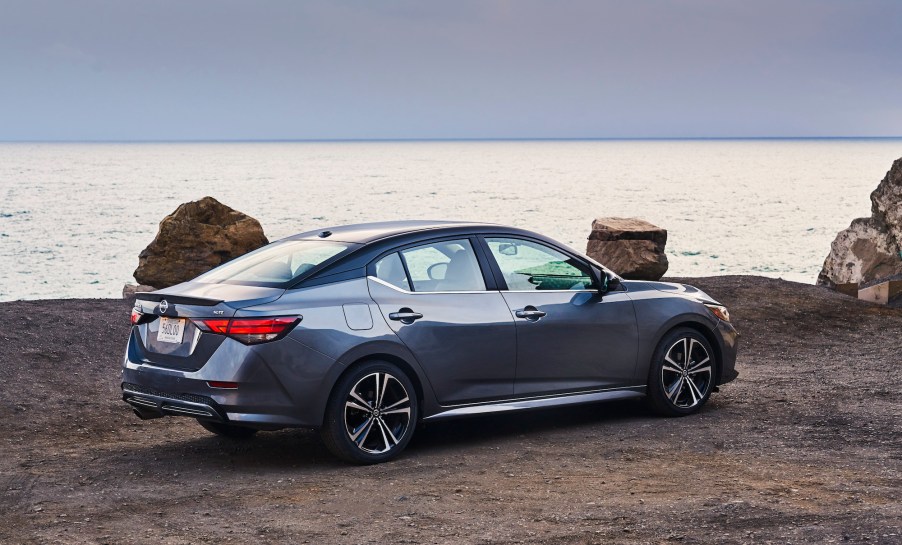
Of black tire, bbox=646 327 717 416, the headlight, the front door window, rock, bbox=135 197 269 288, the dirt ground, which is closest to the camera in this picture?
the dirt ground

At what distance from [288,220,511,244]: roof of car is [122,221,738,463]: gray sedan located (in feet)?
0.06

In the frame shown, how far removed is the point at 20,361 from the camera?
12.0 metres

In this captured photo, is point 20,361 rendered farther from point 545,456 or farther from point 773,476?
point 773,476

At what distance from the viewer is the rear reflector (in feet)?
24.5

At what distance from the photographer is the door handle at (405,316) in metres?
7.95

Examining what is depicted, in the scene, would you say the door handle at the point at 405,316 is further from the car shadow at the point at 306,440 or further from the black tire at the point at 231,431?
the black tire at the point at 231,431

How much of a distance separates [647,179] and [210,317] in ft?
386

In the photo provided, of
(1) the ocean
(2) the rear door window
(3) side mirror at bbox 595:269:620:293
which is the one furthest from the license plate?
(1) the ocean

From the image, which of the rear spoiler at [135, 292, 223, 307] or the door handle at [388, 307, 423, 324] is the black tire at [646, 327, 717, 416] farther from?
the rear spoiler at [135, 292, 223, 307]

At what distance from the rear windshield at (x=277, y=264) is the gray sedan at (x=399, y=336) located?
0.02 metres

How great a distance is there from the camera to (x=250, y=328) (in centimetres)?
746

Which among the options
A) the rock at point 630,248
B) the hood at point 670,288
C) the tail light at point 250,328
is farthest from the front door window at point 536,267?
the rock at point 630,248

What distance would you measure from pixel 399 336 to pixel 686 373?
2.76 meters

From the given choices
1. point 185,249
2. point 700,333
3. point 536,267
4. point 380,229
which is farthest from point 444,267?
point 185,249
